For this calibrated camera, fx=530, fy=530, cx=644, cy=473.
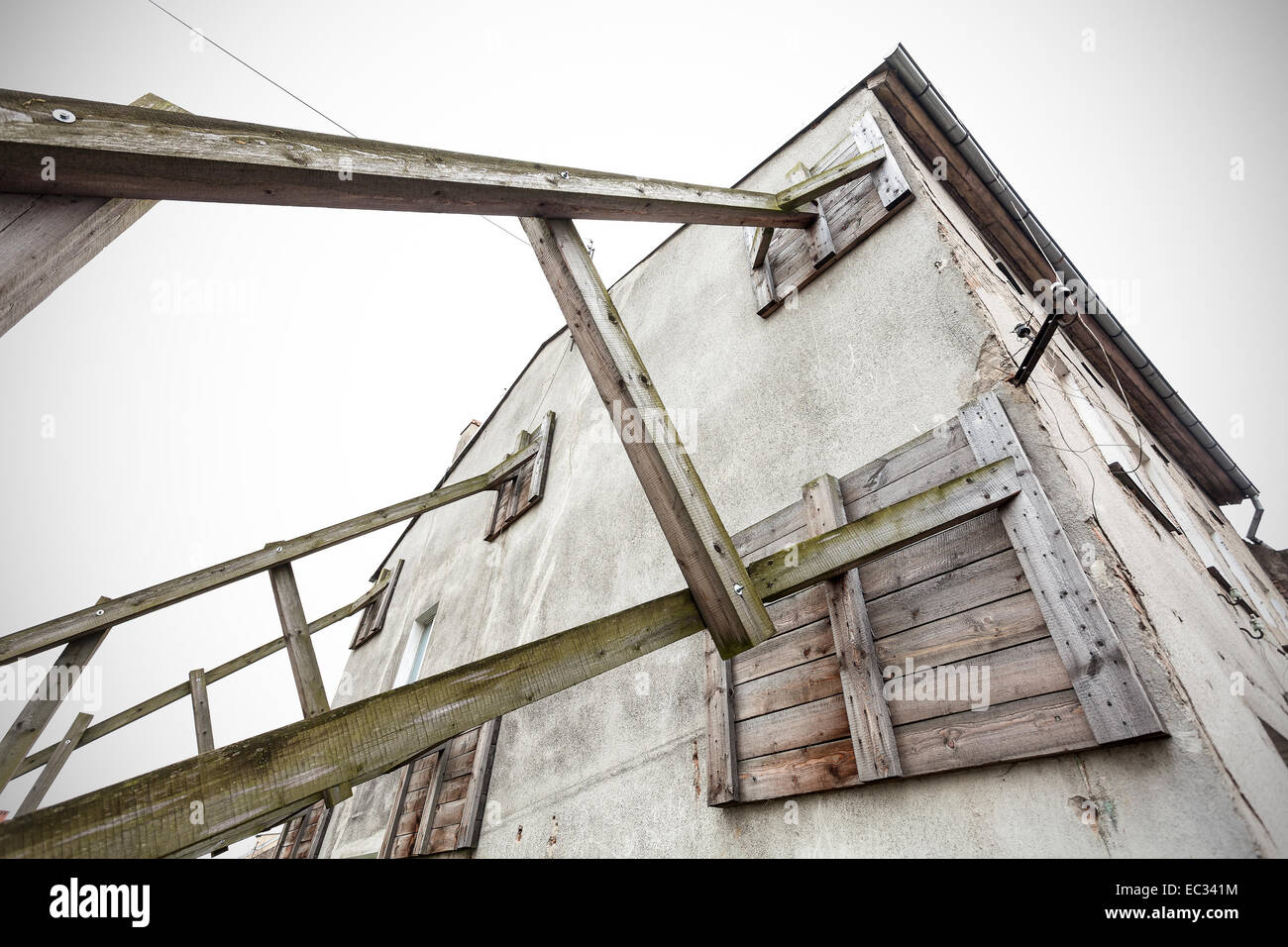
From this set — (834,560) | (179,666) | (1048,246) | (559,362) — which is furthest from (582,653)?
(179,666)

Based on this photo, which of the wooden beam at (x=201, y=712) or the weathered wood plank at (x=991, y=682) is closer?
the weathered wood plank at (x=991, y=682)

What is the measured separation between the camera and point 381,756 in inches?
52.0

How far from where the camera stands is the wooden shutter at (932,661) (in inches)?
67.9

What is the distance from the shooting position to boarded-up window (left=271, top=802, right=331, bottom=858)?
20.0 feet

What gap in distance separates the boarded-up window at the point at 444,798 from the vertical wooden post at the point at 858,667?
A: 9.62ft

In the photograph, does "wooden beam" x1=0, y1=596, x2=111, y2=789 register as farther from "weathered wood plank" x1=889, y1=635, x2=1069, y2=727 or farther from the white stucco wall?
"weathered wood plank" x1=889, y1=635, x2=1069, y2=727

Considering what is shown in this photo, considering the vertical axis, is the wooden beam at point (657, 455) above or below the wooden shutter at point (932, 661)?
above

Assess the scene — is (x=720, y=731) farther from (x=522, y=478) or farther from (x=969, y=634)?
(x=522, y=478)

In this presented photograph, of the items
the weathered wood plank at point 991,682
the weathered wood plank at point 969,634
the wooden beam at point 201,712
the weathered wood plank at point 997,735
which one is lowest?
the weathered wood plank at point 997,735

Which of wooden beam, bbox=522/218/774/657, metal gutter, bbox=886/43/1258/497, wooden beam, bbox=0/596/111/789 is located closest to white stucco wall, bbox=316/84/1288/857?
metal gutter, bbox=886/43/1258/497

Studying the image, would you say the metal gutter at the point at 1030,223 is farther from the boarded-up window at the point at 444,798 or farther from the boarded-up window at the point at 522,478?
the boarded-up window at the point at 444,798

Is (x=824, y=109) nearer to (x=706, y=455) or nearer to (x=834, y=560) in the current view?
(x=706, y=455)

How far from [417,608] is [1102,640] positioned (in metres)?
7.46

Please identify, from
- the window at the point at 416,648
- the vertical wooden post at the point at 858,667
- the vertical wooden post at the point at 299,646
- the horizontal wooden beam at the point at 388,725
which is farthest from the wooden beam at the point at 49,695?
the vertical wooden post at the point at 858,667
